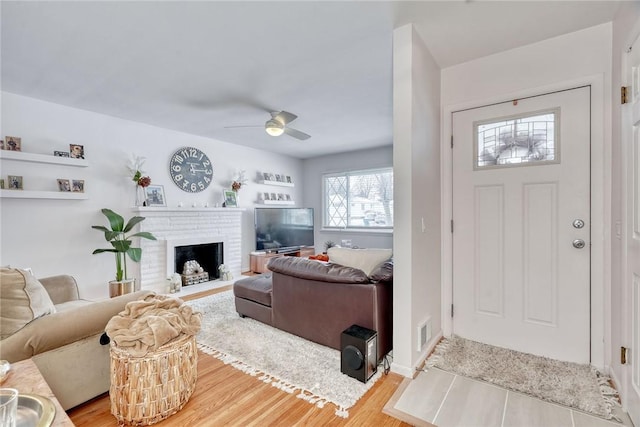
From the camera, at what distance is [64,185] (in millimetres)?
3461

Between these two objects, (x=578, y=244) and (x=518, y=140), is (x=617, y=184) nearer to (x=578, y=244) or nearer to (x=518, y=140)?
(x=578, y=244)

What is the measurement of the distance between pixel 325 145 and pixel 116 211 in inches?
139

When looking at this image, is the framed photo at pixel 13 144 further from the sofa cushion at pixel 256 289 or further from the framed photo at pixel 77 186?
the sofa cushion at pixel 256 289

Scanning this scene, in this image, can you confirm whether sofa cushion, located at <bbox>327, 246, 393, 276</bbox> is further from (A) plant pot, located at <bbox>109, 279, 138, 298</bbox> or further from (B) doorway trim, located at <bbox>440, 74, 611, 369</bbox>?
(A) plant pot, located at <bbox>109, 279, 138, 298</bbox>

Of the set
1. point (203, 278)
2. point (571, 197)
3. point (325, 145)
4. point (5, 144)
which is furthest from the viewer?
point (325, 145)

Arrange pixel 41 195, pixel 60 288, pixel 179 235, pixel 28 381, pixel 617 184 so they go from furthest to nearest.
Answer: pixel 179 235 < pixel 41 195 < pixel 60 288 < pixel 617 184 < pixel 28 381

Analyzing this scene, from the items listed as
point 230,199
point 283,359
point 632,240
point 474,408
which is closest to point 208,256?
point 230,199

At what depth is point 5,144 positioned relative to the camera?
3.07 metres

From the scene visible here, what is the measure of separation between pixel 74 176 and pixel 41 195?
0.43 meters

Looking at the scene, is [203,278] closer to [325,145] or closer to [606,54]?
[325,145]

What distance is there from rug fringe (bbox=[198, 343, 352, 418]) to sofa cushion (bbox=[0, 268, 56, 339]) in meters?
1.18

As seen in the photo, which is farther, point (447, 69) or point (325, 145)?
point (325, 145)

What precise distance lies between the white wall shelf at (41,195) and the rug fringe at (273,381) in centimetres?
249

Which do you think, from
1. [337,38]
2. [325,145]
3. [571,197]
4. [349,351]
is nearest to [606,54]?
[571,197]
